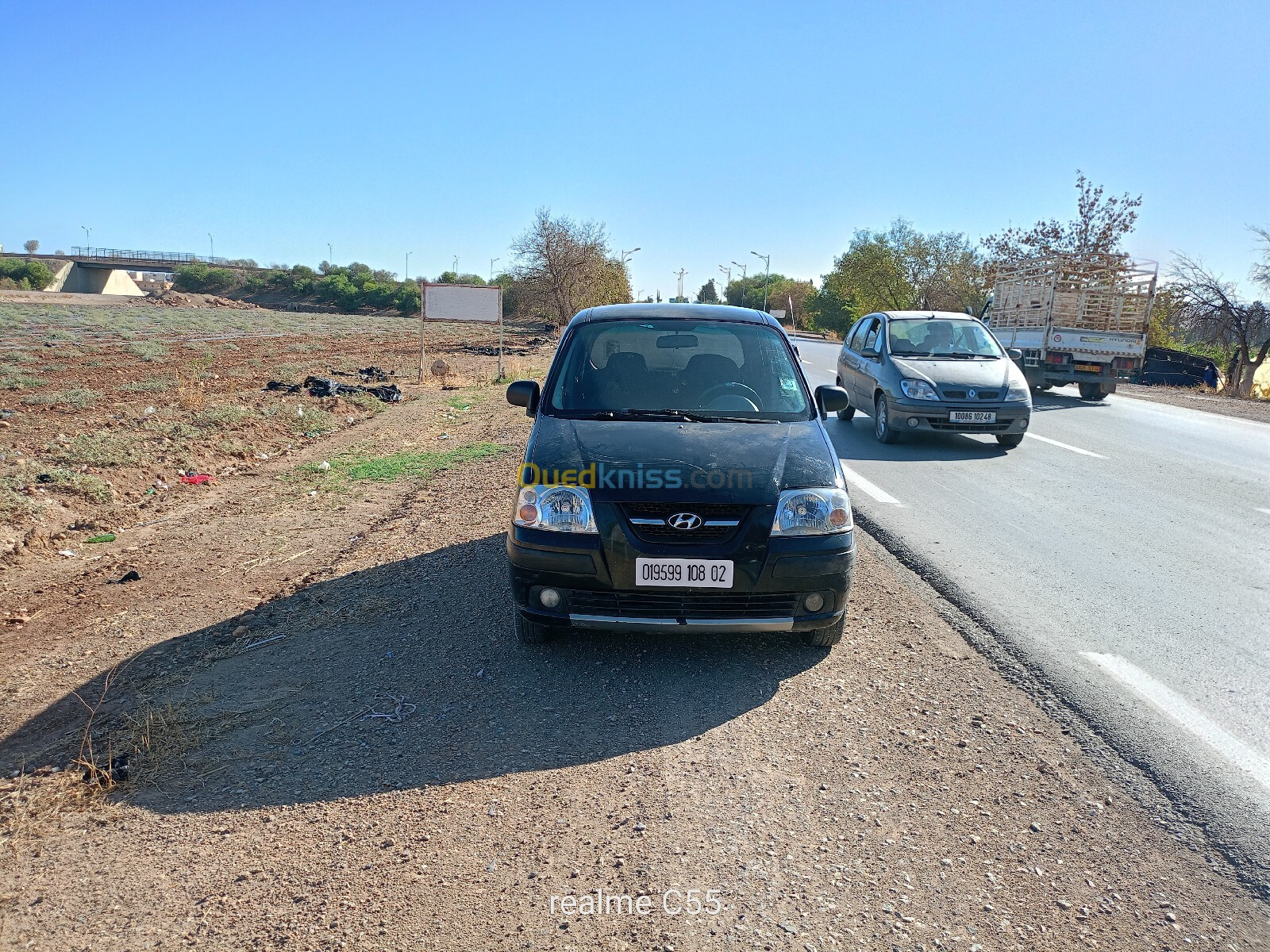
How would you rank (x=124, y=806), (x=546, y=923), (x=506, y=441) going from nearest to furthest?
(x=546, y=923), (x=124, y=806), (x=506, y=441)

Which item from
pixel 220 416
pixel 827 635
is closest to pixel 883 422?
pixel 827 635

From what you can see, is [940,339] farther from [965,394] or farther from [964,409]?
[964,409]

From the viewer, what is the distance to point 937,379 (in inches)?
436

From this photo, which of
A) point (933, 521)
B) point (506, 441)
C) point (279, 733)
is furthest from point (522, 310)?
point (279, 733)

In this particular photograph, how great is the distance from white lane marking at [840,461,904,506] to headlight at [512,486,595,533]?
4264 millimetres

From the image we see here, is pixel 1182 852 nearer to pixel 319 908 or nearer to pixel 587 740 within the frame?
pixel 587 740

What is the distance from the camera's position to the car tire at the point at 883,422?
37.0ft

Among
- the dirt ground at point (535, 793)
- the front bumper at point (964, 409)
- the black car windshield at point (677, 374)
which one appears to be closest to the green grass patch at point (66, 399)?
the dirt ground at point (535, 793)

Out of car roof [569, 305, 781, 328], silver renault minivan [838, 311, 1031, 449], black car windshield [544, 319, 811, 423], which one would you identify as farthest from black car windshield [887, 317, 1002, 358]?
black car windshield [544, 319, 811, 423]

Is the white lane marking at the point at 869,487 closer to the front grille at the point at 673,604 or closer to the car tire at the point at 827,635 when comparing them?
the car tire at the point at 827,635

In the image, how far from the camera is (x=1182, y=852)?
9.16 feet

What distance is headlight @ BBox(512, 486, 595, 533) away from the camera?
394cm

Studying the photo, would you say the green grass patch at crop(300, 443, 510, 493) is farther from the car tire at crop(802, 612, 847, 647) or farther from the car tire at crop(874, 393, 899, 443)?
the car tire at crop(802, 612, 847, 647)

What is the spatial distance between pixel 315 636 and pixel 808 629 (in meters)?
2.63
